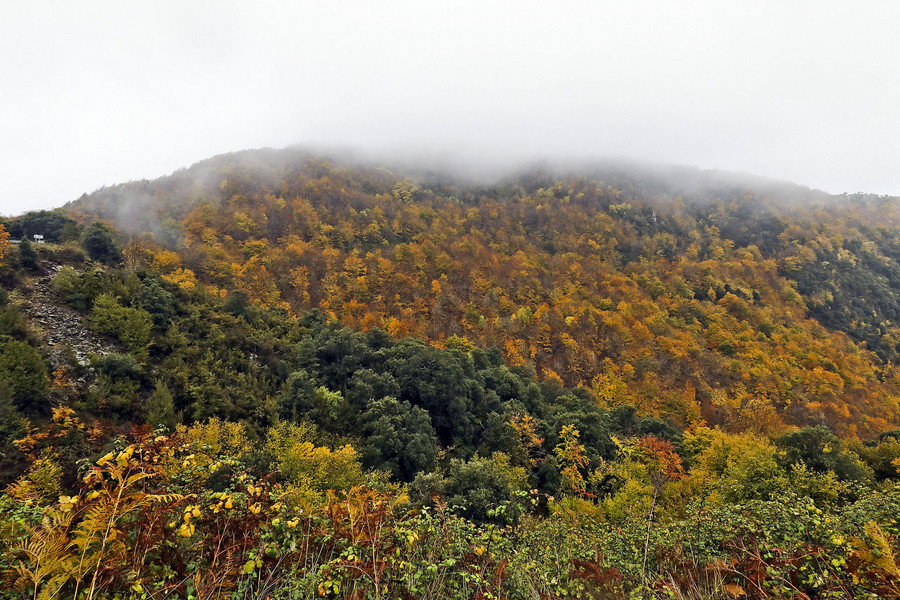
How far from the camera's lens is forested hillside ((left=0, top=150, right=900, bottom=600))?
3701 mm

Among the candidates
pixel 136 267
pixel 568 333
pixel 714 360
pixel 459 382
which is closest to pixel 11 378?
pixel 136 267

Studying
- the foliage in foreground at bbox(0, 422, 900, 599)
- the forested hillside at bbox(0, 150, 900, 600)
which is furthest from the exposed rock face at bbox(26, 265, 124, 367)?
the foliage in foreground at bbox(0, 422, 900, 599)

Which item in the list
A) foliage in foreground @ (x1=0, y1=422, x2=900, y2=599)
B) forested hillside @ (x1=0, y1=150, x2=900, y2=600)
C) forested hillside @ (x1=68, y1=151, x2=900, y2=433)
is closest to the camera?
foliage in foreground @ (x1=0, y1=422, x2=900, y2=599)

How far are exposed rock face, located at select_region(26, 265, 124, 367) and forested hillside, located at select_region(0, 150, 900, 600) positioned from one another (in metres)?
0.13

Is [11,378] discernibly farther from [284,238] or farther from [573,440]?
[284,238]

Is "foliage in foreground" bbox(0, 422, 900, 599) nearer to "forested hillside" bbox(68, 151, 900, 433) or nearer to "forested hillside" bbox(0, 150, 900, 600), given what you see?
"forested hillside" bbox(0, 150, 900, 600)

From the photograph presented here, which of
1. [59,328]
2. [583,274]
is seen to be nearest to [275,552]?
[59,328]

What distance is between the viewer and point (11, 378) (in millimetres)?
14922

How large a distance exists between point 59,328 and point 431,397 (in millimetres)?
22011

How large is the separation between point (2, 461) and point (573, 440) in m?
28.0

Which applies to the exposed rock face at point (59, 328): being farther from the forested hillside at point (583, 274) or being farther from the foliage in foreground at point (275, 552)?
the foliage in foreground at point (275, 552)

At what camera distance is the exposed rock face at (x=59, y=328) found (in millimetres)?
18422

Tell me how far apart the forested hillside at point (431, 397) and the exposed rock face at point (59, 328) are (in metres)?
0.13

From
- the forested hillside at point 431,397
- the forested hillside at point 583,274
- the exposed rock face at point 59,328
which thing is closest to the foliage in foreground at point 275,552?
the forested hillside at point 431,397
